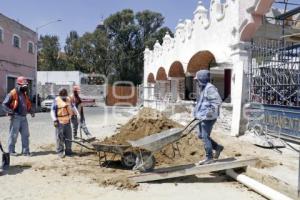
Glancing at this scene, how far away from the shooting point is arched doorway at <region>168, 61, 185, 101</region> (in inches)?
926

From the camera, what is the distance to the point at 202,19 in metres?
17.4

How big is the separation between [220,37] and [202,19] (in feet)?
8.08

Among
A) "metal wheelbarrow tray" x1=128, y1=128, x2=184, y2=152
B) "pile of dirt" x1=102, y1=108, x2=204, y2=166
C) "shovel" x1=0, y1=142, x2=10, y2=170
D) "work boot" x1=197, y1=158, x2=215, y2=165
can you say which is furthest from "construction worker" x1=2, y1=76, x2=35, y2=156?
"work boot" x1=197, y1=158, x2=215, y2=165

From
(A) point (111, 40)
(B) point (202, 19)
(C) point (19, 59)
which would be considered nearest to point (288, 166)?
(B) point (202, 19)

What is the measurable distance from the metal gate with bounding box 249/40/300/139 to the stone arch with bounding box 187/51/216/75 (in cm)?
601

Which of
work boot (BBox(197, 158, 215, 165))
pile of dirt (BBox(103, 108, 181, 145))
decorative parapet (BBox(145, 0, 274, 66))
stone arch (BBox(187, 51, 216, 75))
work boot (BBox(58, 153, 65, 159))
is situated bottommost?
work boot (BBox(58, 153, 65, 159))

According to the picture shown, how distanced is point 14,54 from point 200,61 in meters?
19.5

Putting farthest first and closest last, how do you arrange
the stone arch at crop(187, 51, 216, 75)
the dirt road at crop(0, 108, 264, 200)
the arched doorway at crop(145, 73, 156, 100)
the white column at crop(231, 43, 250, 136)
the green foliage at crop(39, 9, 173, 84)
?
the green foliage at crop(39, 9, 173, 84)
the arched doorway at crop(145, 73, 156, 100)
the stone arch at crop(187, 51, 216, 75)
the white column at crop(231, 43, 250, 136)
the dirt road at crop(0, 108, 264, 200)

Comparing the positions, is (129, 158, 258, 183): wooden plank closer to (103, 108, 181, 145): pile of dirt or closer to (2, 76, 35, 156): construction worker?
(103, 108, 181, 145): pile of dirt

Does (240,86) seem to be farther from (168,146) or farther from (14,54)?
(14,54)

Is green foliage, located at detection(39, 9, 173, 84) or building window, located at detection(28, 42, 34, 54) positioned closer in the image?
building window, located at detection(28, 42, 34, 54)

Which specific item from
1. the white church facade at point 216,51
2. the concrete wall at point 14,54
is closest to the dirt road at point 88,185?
the white church facade at point 216,51

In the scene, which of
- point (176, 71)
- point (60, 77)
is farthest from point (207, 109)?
point (60, 77)

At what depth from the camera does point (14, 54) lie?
32.8 meters
